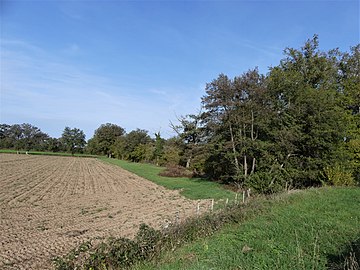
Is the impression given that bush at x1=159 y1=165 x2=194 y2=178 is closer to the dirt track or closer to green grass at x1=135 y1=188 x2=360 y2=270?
the dirt track

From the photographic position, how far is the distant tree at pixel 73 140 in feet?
391

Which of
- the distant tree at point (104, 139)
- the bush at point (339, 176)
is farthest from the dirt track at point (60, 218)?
the distant tree at point (104, 139)

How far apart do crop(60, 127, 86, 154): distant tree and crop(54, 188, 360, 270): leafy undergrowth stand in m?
118

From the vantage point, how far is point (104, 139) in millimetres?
114938

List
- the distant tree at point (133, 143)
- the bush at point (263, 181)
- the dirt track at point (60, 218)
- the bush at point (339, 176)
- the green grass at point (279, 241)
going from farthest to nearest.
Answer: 1. the distant tree at point (133, 143)
2. the bush at point (263, 181)
3. the bush at point (339, 176)
4. the dirt track at point (60, 218)
5. the green grass at point (279, 241)

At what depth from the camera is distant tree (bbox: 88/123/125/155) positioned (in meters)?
115

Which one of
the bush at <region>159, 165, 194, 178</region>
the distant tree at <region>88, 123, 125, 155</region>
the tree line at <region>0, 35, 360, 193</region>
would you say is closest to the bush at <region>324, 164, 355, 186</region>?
the tree line at <region>0, 35, 360, 193</region>

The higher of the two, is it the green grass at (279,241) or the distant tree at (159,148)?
the distant tree at (159,148)

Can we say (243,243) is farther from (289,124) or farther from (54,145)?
(54,145)

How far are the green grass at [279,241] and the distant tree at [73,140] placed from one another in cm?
11794

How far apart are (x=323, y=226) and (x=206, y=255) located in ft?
12.7

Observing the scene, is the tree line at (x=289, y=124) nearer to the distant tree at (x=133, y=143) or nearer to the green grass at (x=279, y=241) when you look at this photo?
the green grass at (x=279, y=241)

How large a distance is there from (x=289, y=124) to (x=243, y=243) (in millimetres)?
16876

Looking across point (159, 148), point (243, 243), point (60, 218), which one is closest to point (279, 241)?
point (243, 243)
